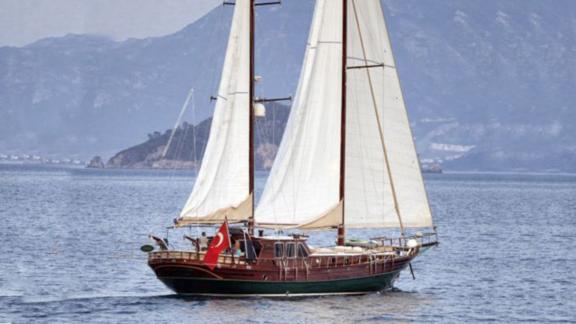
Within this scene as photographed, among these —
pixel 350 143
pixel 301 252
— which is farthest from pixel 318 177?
pixel 301 252

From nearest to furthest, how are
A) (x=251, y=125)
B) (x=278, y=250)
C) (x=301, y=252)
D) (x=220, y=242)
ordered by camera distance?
(x=220, y=242), (x=278, y=250), (x=301, y=252), (x=251, y=125)

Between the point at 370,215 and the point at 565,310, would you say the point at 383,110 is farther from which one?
the point at 565,310

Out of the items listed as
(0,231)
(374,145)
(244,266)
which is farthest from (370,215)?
(0,231)

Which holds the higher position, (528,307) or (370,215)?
(370,215)

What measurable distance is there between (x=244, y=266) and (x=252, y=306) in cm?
163

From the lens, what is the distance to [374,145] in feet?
194

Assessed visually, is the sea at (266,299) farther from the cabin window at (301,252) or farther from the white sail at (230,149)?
the white sail at (230,149)

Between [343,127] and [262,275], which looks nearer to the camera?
[262,275]

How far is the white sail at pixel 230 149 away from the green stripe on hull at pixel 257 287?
2.65 meters

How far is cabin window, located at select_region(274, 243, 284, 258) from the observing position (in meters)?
54.6

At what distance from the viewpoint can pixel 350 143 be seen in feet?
194

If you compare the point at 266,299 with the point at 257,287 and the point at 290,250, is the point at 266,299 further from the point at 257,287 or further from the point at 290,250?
the point at 290,250

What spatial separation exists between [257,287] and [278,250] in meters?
1.73

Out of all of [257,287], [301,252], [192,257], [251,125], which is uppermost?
[251,125]
